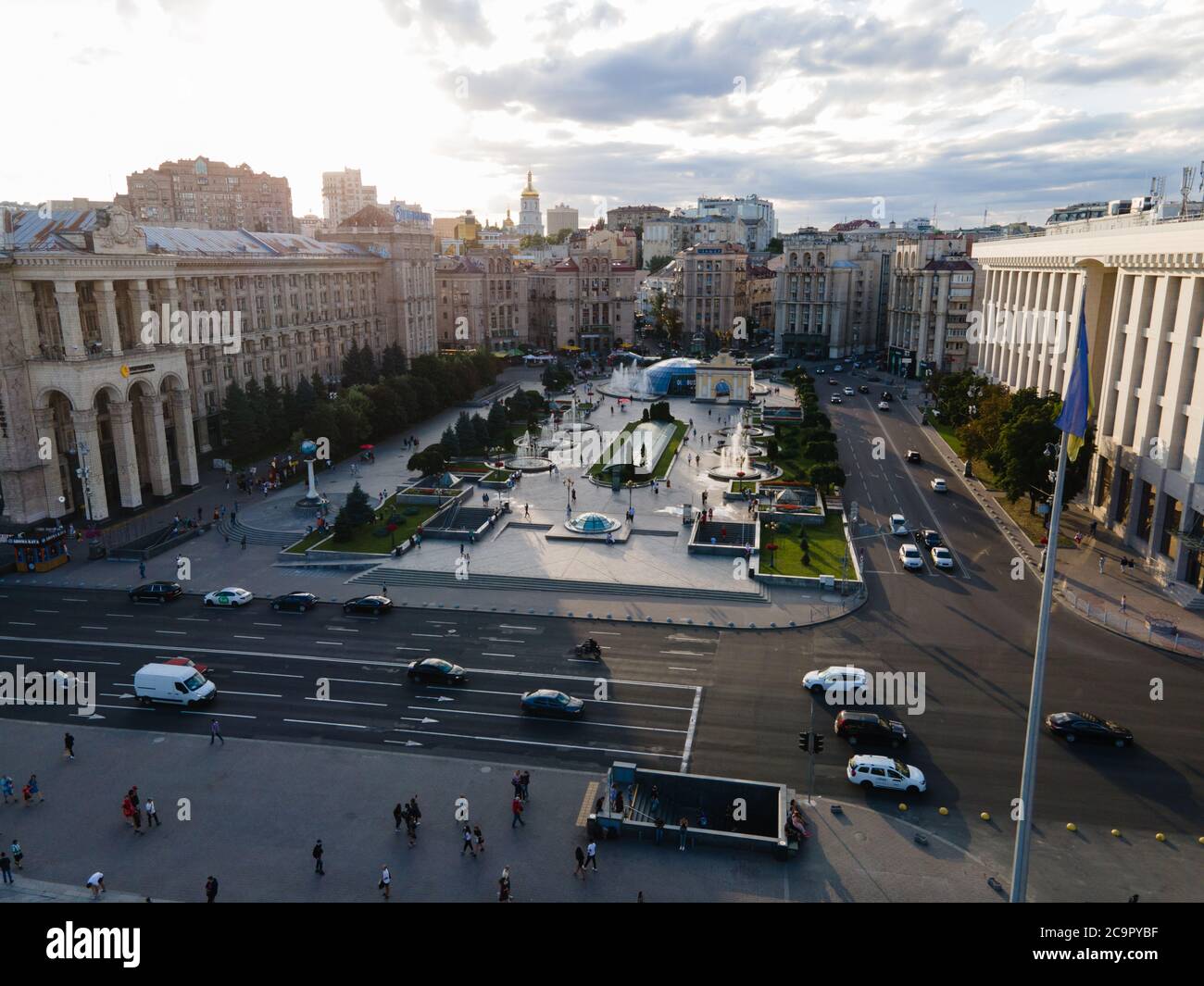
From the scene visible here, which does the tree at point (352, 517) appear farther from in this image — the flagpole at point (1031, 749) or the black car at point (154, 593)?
the flagpole at point (1031, 749)

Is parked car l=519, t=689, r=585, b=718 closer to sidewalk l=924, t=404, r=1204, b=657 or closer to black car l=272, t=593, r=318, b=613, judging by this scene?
black car l=272, t=593, r=318, b=613

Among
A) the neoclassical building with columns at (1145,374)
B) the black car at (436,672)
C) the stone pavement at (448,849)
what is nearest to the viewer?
the stone pavement at (448,849)

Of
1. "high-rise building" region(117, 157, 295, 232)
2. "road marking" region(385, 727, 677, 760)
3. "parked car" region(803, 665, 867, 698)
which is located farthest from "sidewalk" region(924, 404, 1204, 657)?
"high-rise building" region(117, 157, 295, 232)

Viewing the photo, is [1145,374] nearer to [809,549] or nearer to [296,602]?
[809,549]

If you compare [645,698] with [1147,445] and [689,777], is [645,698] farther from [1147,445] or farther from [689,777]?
[1147,445]

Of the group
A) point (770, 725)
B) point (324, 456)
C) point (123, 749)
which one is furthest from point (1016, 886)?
point (324, 456)

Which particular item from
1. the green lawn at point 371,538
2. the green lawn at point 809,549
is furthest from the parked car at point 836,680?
the green lawn at point 371,538
